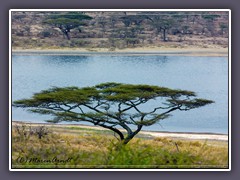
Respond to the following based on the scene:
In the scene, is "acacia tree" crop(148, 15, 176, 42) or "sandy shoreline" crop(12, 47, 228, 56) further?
"sandy shoreline" crop(12, 47, 228, 56)

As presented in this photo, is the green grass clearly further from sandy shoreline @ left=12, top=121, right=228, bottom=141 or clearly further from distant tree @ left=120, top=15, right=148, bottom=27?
distant tree @ left=120, top=15, right=148, bottom=27

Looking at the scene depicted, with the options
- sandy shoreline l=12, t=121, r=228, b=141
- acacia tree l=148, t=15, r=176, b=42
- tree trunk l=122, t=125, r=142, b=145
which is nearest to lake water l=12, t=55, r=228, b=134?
sandy shoreline l=12, t=121, r=228, b=141

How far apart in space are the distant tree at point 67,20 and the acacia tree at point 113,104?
2.56 ft

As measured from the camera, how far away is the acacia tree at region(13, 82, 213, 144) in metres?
11.0

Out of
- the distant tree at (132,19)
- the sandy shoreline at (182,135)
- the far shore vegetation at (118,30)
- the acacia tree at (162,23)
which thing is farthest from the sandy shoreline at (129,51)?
the sandy shoreline at (182,135)

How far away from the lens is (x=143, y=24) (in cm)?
1109

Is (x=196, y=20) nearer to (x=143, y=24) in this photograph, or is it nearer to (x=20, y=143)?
(x=143, y=24)

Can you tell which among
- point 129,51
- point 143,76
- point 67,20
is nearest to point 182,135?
point 143,76

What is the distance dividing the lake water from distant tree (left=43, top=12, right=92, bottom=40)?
394 millimetres

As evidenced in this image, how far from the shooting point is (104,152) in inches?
433

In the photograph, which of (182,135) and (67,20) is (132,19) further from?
(182,135)

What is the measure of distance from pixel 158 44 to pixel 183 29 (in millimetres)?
368

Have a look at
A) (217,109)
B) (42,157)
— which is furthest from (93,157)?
(217,109)

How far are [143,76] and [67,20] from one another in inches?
45.5
